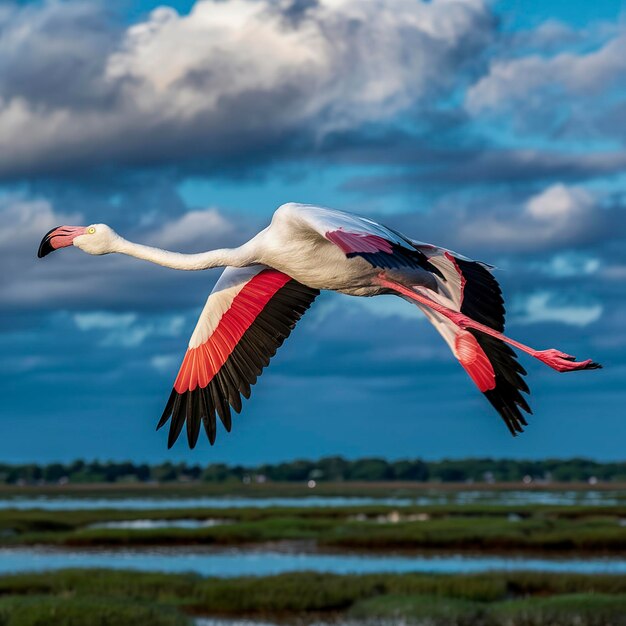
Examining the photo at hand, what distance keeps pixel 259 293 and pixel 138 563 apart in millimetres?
36741

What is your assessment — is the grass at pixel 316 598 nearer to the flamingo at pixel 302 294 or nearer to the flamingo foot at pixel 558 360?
the flamingo at pixel 302 294

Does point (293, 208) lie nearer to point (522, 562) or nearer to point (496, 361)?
point (496, 361)

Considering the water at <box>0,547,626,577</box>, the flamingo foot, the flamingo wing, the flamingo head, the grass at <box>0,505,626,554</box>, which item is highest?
the flamingo head

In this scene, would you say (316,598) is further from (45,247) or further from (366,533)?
(45,247)

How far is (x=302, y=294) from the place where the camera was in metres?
7.59

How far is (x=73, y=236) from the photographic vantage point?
724cm

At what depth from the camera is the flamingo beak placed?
22.8 ft

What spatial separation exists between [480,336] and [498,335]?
3.80 ft

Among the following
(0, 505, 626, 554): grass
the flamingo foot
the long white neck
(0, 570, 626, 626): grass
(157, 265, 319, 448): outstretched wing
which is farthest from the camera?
(0, 505, 626, 554): grass

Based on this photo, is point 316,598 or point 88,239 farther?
point 316,598

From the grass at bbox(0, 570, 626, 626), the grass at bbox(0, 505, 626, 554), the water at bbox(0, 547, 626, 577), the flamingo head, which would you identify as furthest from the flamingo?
the grass at bbox(0, 505, 626, 554)

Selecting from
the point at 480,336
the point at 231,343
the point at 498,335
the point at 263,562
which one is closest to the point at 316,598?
the point at 263,562

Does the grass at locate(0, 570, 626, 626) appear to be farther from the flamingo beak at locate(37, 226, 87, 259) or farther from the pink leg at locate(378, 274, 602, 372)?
the pink leg at locate(378, 274, 602, 372)

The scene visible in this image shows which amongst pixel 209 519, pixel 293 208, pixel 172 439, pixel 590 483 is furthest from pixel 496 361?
pixel 590 483
